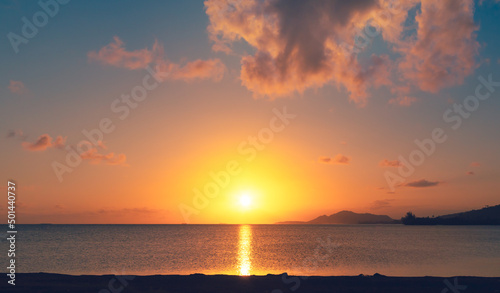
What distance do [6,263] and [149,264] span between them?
18.1 metres

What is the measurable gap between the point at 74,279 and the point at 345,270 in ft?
95.2

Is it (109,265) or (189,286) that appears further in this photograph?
(109,265)

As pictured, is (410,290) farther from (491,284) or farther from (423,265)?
(423,265)

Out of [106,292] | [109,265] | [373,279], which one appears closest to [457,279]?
[373,279]

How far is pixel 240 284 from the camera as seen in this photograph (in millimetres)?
26484

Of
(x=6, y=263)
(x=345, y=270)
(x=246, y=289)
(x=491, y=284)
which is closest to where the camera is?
(x=246, y=289)

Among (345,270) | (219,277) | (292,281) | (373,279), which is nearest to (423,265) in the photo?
(345,270)

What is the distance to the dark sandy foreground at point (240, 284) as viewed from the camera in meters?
24.4

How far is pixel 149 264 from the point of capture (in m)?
49.1

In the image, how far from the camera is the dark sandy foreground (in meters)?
24.4

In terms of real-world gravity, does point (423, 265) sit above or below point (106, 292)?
below

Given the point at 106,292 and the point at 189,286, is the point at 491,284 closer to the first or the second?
the point at 189,286

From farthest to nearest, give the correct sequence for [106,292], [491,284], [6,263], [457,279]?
[6,263] < [457,279] < [491,284] < [106,292]

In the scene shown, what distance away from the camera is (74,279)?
2784 cm
